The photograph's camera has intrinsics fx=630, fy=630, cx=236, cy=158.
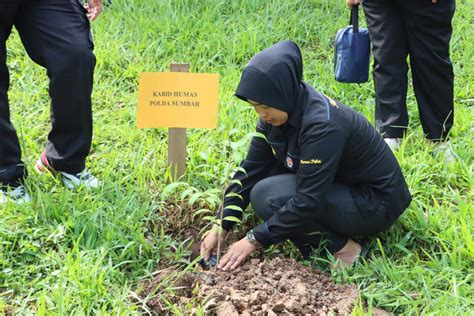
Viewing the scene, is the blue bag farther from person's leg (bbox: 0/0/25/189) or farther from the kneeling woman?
person's leg (bbox: 0/0/25/189)

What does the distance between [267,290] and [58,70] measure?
1.36 m

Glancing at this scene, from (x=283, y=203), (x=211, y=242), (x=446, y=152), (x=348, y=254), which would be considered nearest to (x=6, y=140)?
(x=211, y=242)

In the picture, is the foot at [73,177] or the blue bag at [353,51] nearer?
the foot at [73,177]

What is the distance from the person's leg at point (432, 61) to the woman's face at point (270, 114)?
4.09ft

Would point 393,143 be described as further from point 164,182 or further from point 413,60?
point 164,182

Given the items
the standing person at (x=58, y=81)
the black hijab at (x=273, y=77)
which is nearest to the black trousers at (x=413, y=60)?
the black hijab at (x=273, y=77)

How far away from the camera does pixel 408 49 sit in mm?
3547

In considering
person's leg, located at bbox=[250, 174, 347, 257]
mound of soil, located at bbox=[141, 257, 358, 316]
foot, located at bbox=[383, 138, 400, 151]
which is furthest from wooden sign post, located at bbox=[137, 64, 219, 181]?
foot, located at bbox=[383, 138, 400, 151]

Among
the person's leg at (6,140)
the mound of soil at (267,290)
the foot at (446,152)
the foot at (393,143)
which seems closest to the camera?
the mound of soil at (267,290)

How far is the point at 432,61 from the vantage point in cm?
343

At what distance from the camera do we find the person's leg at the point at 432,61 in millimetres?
3316

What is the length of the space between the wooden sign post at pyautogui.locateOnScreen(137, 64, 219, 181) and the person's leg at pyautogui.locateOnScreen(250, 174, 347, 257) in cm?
45

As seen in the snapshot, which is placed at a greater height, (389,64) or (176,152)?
(389,64)

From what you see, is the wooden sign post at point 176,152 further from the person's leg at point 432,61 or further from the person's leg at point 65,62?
→ the person's leg at point 432,61
